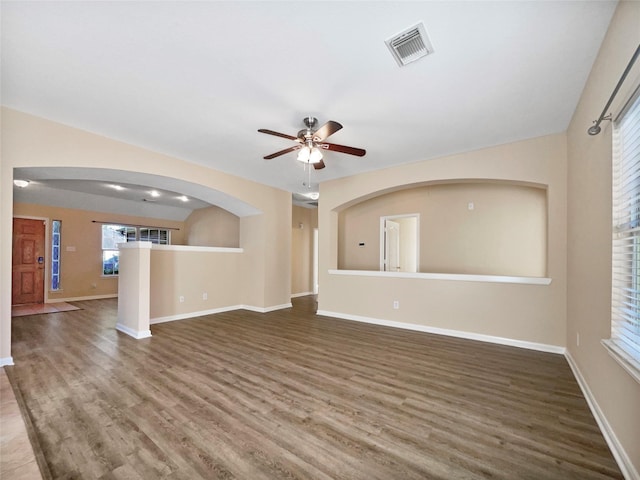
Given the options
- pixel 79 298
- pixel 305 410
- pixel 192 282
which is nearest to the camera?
pixel 305 410

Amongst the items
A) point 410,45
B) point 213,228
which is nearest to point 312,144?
point 410,45

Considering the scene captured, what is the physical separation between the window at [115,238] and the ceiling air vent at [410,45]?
8.21 meters

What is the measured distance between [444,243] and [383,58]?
4104mm

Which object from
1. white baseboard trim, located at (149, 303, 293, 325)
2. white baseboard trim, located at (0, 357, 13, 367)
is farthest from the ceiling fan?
white baseboard trim, located at (149, 303, 293, 325)

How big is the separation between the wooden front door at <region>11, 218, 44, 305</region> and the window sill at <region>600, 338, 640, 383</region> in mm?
10031

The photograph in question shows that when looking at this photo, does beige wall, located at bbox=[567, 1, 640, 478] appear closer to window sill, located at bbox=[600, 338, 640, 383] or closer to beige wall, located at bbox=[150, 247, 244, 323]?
window sill, located at bbox=[600, 338, 640, 383]

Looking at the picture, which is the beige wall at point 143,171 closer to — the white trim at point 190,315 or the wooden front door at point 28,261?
the white trim at point 190,315

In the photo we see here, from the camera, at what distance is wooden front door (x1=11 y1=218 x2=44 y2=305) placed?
6.54 metres

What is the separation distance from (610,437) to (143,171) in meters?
5.49

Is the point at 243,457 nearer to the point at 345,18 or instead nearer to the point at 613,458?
the point at 613,458

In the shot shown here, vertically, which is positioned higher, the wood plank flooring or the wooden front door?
the wooden front door

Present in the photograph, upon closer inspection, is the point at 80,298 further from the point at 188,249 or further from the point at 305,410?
the point at 305,410

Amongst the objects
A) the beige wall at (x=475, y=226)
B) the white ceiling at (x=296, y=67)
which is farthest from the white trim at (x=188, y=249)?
the beige wall at (x=475, y=226)

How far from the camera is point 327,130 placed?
282 centimetres
